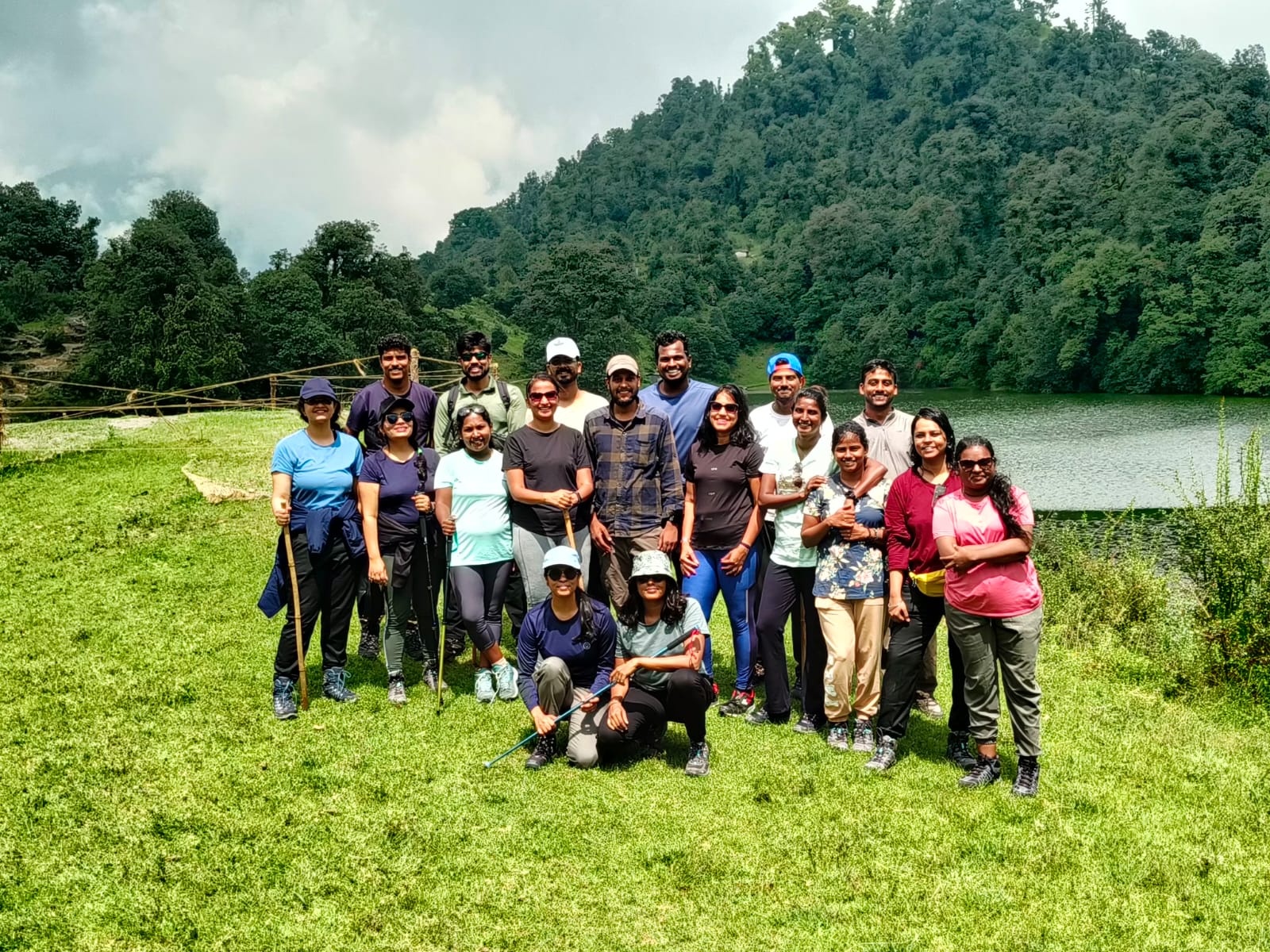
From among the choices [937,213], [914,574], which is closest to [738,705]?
[914,574]

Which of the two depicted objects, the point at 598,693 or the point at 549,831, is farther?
the point at 598,693

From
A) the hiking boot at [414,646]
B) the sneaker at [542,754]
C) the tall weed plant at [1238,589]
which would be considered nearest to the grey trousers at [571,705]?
the sneaker at [542,754]

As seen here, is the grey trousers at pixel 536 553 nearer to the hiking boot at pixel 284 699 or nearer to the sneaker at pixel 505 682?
the sneaker at pixel 505 682

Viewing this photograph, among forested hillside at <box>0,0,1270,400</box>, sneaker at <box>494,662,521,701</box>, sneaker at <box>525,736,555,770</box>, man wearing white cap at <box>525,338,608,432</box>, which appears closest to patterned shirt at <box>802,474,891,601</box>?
man wearing white cap at <box>525,338,608,432</box>

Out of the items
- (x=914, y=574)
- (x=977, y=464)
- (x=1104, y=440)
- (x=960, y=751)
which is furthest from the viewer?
(x=1104, y=440)

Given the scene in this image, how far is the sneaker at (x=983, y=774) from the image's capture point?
17.5ft

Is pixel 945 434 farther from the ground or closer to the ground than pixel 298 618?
farther from the ground

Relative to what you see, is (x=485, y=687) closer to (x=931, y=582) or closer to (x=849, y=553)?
(x=849, y=553)

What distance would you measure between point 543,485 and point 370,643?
246 cm

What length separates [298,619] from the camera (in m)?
6.09

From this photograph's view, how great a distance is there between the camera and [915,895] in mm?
4320

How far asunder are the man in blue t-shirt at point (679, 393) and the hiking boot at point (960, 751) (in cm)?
248

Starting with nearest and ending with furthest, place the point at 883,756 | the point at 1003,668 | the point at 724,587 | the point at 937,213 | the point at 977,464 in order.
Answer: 1. the point at 977,464
2. the point at 1003,668
3. the point at 883,756
4. the point at 724,587
5. the point at 937,213

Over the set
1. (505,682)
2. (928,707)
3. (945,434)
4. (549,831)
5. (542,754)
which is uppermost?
(945,434)
